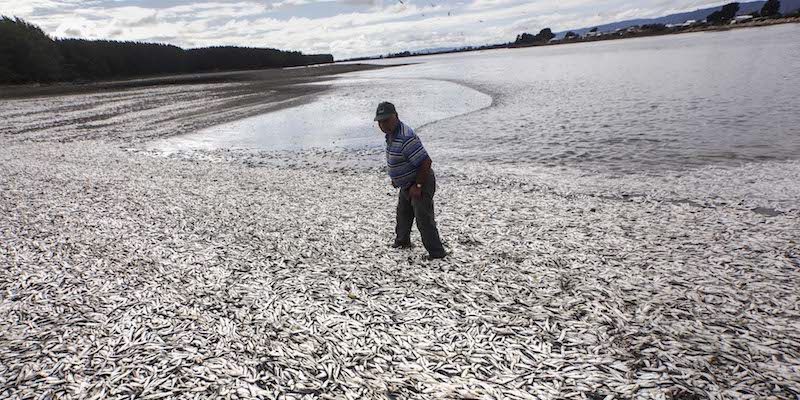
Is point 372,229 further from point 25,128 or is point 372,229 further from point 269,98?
point 269,98

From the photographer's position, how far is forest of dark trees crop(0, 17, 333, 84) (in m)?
88.2

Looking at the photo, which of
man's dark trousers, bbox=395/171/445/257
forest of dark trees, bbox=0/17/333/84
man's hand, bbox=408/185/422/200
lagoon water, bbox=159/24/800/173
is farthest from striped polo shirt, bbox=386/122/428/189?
forest of dark trees, bbox=0/17/333/84

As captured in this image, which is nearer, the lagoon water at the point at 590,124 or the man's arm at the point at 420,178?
the man's arm at the point at 420,178

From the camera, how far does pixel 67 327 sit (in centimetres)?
627

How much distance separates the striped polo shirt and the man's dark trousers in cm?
38

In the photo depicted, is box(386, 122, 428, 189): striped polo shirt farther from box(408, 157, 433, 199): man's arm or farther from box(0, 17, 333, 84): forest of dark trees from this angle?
box(0, 17, 333, 84): forest of dark trees

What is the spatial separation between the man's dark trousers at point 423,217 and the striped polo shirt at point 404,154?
0.38 metres

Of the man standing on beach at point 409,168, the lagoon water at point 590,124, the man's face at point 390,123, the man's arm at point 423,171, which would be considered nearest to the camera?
the man's face at point 390,123

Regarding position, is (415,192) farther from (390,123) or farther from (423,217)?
(390,123)

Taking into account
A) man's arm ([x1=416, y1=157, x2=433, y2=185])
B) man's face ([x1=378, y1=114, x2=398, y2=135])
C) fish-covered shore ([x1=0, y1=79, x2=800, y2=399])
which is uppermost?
man's face ([x1=378, y1=114, x2=398, y2=135])

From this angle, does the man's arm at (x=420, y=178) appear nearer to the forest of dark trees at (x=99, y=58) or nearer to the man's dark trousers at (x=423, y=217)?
the man's dark trousers at (x=423, y=217)

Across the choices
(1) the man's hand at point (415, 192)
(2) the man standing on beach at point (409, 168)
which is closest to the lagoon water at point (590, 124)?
(2) the man standing on beach at point (409, 168)

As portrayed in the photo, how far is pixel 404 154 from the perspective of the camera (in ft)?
21.8

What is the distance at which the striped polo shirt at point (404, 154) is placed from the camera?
657 cm
